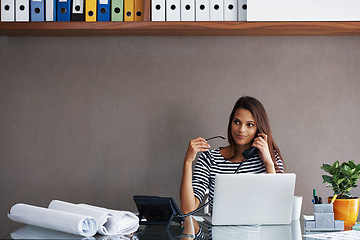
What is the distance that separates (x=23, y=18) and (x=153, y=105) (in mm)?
897

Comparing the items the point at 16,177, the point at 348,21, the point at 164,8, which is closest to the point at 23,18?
the point at 164,8

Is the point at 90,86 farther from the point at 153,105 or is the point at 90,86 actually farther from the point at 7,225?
the point at 7,225

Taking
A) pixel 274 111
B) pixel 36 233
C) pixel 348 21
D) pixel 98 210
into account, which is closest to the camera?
pixel 36 233

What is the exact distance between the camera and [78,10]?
260 centimetres

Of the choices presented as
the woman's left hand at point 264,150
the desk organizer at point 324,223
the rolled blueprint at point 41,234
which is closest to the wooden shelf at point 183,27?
the woman's left hand at point 264,150

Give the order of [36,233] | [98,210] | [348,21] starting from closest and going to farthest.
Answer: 1. [36,233]
2. [98,210]
3. [348,21]

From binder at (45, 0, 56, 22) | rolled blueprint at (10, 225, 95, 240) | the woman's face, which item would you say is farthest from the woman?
binder at (45, 0, 56, 22)

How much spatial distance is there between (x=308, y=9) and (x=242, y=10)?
348mm

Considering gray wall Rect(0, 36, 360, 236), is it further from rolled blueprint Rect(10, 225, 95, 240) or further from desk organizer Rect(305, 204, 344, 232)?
rolled blueprint Rect(10, 225, 95, 240)

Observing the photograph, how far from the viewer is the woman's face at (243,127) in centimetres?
256

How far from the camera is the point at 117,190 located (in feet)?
9.59

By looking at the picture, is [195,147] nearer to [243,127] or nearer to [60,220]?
[243,127]

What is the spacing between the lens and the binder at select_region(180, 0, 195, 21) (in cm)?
255

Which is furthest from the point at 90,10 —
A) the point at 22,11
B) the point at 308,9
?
the point at 308,9
